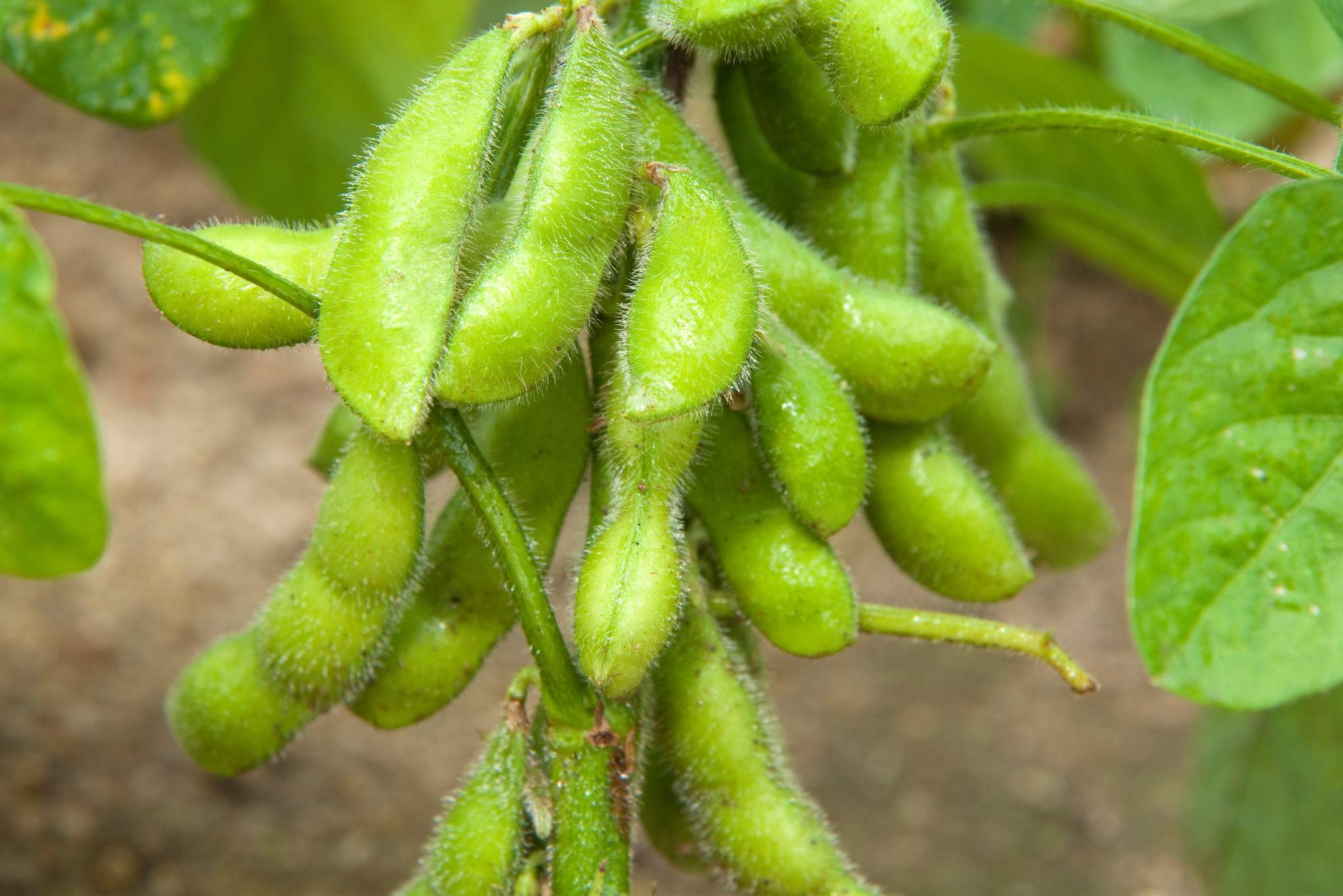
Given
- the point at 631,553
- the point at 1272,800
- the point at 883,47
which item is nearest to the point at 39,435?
the point at 631,553

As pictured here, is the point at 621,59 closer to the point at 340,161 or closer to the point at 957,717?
the point at 340,161

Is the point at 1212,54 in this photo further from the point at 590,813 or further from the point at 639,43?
the point at 590,813

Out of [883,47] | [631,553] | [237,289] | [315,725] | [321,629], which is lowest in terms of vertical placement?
[315,725]

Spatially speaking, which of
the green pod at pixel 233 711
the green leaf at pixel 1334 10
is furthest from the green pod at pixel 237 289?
the green leaf at pixel 1334 10

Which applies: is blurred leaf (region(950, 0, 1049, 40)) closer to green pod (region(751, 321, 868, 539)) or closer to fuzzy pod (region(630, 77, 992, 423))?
fuzzy pod (region(630, 77, 992, 423))

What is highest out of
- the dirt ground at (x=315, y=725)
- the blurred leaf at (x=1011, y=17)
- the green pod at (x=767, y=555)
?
the green pod at (x=767, y=555)

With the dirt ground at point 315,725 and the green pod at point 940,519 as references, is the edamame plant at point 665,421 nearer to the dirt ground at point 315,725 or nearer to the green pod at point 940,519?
the green pod at point 940,519

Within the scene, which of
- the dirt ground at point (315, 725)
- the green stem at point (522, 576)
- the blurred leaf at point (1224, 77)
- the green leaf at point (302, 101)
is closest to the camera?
the green stem at point (522, 576)
